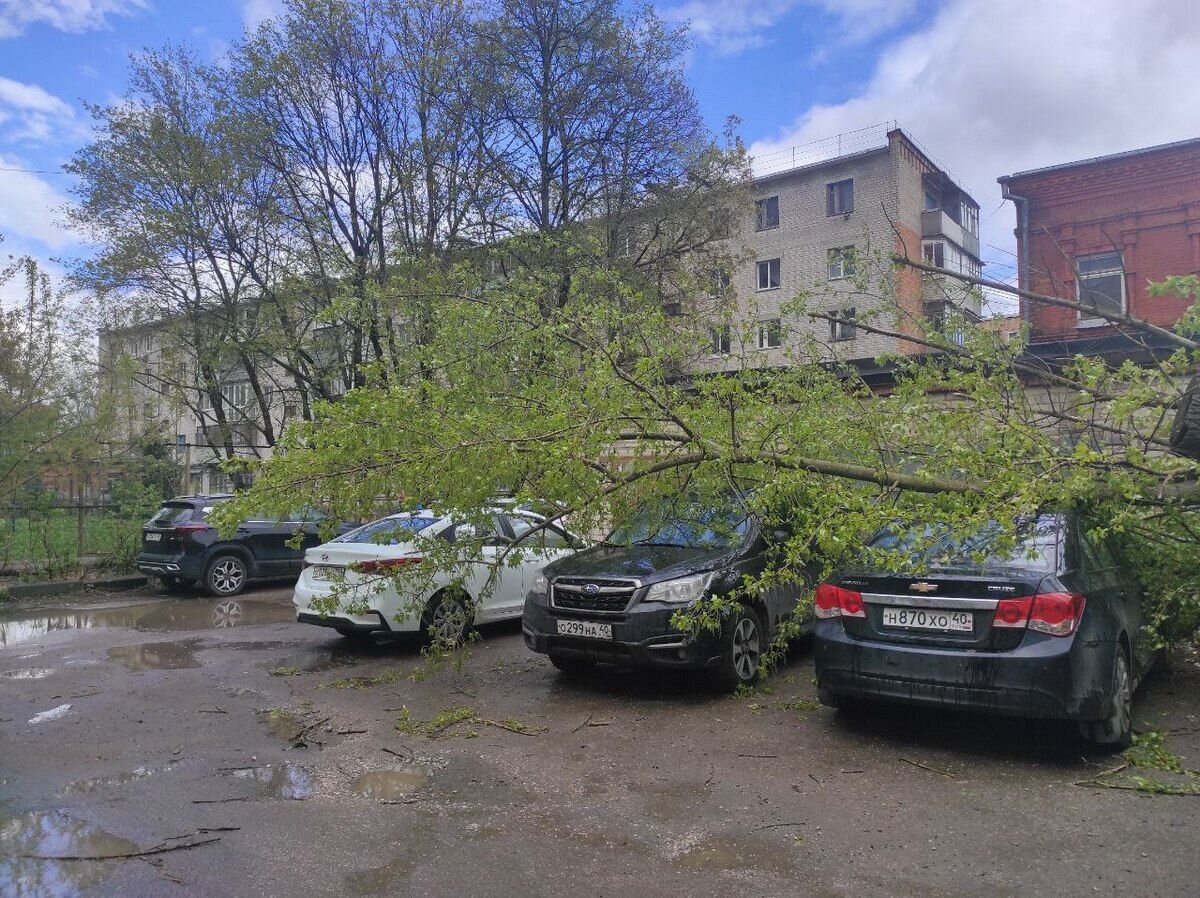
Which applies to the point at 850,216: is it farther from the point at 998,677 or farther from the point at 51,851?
the point at 51,851

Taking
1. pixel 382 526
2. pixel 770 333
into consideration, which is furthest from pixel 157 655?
pixel 770 333

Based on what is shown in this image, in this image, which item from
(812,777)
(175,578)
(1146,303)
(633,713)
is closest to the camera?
(812,777)

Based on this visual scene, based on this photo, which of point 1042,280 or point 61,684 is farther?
point 1042,280

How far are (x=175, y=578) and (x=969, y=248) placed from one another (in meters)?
33.7

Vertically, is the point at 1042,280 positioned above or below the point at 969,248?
below

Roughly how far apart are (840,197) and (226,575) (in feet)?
91.3

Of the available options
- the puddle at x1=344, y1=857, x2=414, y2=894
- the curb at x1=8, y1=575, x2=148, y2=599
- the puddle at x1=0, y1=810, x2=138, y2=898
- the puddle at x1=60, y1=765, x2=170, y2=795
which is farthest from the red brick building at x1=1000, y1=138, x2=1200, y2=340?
the curb at x1=8, y1=575, x2=148, y2=599

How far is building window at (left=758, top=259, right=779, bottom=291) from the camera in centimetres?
3400

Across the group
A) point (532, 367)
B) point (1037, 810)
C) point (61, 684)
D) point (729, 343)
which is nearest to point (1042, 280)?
point (729, 343)

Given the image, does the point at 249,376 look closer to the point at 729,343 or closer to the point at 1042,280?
the point at 729,343

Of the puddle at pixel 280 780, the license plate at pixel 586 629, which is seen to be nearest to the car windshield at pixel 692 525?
the license plate at pixel 586 629

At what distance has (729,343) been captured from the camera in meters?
7.08

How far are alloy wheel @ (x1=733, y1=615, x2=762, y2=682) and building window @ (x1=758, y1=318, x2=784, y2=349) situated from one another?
7.79 ft

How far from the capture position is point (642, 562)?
659cm
